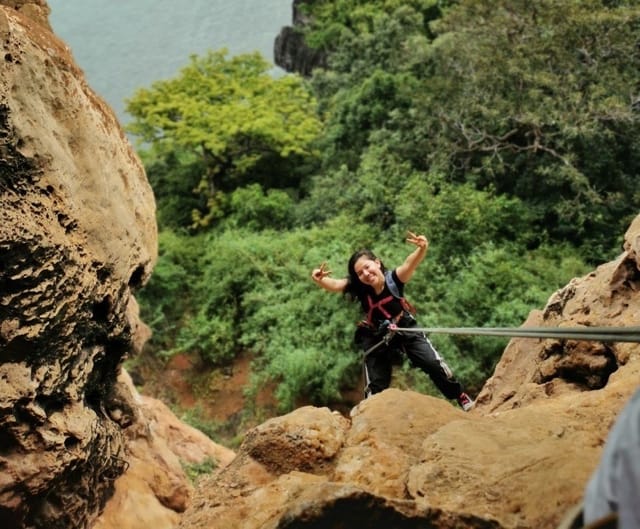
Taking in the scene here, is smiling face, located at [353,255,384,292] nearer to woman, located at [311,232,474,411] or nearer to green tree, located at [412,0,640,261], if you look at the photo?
woman, located at [311,232,474,411]

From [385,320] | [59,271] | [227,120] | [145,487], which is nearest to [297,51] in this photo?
[227,120]

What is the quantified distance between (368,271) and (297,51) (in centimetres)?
2555

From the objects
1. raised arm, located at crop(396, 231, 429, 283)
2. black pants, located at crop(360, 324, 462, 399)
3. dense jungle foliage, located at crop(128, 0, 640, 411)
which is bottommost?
dense jungle foliage, located at crop(128, 0, 640, 411)

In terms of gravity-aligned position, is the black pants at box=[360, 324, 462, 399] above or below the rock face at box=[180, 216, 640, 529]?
below

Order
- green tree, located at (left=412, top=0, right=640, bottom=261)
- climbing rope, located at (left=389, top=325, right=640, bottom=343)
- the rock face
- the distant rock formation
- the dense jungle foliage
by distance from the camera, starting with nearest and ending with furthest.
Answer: climbing rope, located at (left=389, top=325, right=640, bottom=343) < the rock face < the dense jungle foliage < green tree, located at (left=412, top=0, right=640, bottom=261) < the distant rock formation

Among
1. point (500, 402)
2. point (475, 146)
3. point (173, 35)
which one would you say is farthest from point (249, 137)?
point (173, 35)

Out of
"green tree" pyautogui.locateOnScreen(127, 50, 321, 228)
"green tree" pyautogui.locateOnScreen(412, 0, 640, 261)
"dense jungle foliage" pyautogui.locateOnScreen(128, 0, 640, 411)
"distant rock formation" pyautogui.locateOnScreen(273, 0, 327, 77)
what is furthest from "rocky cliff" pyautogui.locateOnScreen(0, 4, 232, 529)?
"distant rock formation" pyautogui.locateOnScreen(273, 0, 327, 77)

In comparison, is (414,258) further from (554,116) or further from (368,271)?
(554,116)

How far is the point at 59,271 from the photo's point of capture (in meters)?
4.03

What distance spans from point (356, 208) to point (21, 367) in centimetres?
1001

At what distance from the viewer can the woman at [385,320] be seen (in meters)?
4.69

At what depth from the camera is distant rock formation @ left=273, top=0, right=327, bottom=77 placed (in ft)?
86.9

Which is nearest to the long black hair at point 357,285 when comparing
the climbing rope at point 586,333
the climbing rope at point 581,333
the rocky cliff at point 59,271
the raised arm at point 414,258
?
the raised arm at point 414,258

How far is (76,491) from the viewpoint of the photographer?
4.69m
